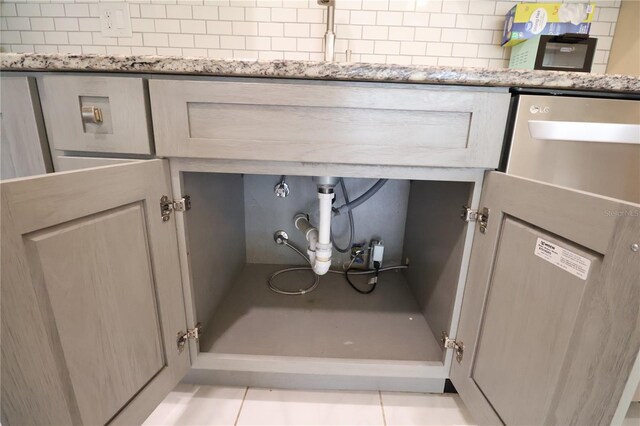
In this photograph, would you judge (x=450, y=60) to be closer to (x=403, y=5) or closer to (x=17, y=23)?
(x=403, y=5)

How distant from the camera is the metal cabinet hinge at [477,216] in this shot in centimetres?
70

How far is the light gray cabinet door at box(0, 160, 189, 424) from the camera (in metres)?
0.42

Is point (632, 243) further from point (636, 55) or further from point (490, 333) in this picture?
point (636, 55)

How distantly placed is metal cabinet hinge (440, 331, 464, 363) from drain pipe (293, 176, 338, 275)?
0.47 m

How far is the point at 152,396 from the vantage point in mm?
705

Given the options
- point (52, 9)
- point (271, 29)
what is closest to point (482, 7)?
point (271, 29)

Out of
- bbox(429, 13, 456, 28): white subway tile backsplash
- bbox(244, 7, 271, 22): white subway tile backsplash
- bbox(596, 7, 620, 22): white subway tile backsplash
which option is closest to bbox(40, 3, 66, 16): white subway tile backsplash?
bbox(244, 7, 271, 22): white subway tile backsplash

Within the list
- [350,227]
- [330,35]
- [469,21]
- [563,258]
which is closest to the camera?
[563,258]

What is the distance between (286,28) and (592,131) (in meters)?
1.26

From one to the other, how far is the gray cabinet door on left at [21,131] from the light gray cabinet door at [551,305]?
112 centimetres

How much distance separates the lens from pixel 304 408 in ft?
2.92

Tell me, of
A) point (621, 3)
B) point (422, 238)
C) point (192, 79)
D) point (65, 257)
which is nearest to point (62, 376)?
point (65, 257)

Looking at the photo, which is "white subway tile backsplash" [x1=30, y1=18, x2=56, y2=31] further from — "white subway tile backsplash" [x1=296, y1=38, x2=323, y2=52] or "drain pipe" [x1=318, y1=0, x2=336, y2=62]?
"drain pipe" [x1=318, y1=0, x2=336, y2=62]

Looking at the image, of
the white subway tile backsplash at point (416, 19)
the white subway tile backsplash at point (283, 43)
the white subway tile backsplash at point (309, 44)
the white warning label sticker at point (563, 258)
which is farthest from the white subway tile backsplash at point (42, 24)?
the white warning label sticker at point (563, 258)
